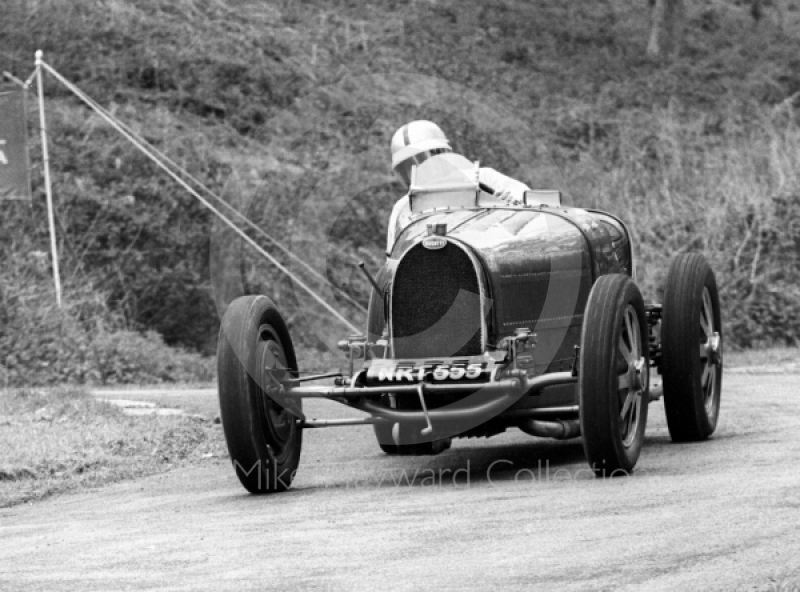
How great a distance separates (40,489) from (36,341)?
26.4 feet

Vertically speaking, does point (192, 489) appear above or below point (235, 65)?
below

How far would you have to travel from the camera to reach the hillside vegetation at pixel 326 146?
59.9ft

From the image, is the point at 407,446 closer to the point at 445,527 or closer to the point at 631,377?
the point at 631,377

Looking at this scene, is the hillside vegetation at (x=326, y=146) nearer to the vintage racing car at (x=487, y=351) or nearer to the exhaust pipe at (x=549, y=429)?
the vintage racing car at (x=487, y=351)

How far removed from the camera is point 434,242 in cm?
794

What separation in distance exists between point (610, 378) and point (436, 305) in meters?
1.24

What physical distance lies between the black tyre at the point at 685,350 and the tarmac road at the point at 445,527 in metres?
0.16

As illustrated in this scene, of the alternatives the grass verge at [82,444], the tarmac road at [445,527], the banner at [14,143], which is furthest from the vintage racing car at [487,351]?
the banner at [14,143]

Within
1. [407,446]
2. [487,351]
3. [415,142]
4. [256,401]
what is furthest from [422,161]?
[256,401]

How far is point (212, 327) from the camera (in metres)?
19.0

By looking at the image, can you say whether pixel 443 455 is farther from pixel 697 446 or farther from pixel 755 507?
pixel 755 507

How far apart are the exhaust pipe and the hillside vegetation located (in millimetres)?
9050

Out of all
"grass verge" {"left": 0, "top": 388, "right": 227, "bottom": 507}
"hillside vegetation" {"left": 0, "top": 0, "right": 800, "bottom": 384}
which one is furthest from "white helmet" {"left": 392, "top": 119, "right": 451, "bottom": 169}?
"hillside vegetation" {"left": 0, "top": 0, "right": 800, "bottom": 384}

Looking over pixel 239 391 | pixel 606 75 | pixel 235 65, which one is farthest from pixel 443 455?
pixel 606 75
